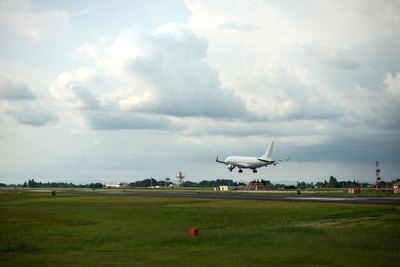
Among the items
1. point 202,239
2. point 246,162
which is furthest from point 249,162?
point 202,239

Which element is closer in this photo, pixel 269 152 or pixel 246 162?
pixel 246 162

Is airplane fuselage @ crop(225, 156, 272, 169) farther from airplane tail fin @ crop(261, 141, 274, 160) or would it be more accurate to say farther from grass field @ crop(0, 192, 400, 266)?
grass field @ crop(0, 192, 400, 266)

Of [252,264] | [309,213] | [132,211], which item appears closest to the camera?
[252,264]

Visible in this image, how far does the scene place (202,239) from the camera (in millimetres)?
37969

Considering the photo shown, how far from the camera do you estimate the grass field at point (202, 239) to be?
29109 millimetres

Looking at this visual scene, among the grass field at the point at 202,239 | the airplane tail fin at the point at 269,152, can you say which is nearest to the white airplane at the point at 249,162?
the airplane tail fin at the point at 269,152

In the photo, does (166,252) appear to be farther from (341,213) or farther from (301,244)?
(341,213)

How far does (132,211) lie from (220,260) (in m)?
37.0

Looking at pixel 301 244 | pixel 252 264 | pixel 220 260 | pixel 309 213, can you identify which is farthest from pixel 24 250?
pixel 309 213

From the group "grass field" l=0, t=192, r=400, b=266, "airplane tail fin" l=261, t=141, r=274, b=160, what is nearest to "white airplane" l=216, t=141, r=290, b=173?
"airplane tail fin" l=261, t=141, r=274, b=160

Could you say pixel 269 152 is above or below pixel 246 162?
above

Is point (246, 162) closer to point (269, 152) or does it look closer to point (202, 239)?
point (269, 152)

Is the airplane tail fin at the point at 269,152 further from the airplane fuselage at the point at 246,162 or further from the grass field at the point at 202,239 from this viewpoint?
the grass field at the point at 202,239

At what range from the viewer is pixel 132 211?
63.5m
